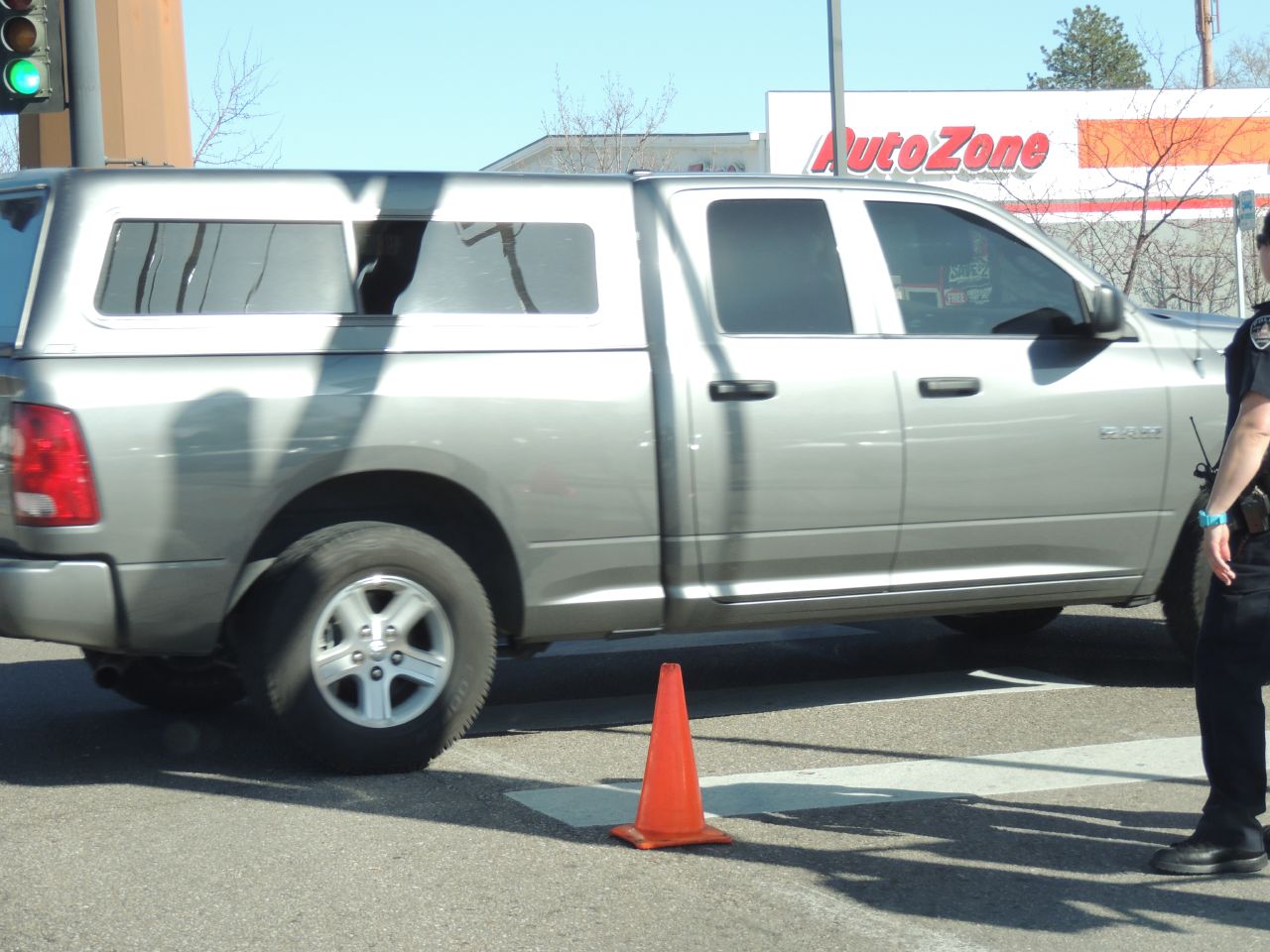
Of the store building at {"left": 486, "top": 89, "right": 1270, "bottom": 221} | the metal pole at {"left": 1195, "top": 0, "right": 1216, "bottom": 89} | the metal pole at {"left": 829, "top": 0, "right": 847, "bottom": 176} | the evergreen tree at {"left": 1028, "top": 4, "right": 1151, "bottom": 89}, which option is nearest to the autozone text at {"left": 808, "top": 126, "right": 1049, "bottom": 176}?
the store building at {"left": 486, "top": 89, "right": 1270, "bottom": 221}

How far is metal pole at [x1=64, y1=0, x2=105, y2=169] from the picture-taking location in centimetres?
920

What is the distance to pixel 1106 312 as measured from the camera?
21.8 ft

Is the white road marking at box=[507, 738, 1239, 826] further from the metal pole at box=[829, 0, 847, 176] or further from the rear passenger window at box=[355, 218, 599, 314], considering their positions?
the metal pole at box=[829, 0, 847, 176]

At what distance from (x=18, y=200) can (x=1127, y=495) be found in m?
4.37

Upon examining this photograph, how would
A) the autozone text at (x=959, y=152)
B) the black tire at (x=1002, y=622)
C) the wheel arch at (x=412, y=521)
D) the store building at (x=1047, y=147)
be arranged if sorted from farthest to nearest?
the autozone text at (x=959, y=152)
the store building at (x=1047, y=147)
the black tire at (x=1002, y=622)
the wheel arch at (x=412, y=521)

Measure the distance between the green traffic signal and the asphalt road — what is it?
3.35m

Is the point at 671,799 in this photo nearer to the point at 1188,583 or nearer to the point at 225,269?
the point at 225,269

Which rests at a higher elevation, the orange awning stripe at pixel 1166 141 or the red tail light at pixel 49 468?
the orange awning stripe at pixel 1166 141

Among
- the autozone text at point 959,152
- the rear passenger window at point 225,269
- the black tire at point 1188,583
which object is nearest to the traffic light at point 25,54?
the rear passenger window at point 225,269

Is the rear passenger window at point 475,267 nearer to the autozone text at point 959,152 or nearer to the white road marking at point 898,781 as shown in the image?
the white road marking at point 898,781

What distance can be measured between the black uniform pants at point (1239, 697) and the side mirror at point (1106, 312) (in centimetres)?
224

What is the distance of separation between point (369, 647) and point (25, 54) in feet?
16.3

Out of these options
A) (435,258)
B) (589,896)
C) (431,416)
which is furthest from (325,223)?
(589,896)

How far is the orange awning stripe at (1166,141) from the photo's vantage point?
31.9 meters
